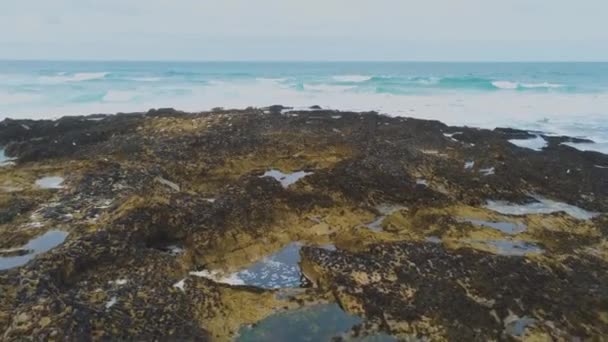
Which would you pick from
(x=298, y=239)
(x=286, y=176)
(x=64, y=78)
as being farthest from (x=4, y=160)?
(x=64, y=78)

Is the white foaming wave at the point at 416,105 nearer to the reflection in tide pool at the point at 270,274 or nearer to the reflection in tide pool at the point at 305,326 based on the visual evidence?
the reflection in tide pool at the point at 270,274

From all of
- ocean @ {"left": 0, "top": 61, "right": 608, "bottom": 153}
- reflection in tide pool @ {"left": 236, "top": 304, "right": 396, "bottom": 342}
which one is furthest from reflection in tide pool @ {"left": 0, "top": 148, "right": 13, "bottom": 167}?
ocean @ {"left": 0, "top": 61, "right": 608, "bottom": 153}

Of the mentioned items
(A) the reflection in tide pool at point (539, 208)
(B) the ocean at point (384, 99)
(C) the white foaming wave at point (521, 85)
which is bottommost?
(C) the white foaming wave at point (521, 85)

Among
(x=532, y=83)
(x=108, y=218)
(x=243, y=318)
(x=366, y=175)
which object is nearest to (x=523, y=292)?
(x=243, y=318)

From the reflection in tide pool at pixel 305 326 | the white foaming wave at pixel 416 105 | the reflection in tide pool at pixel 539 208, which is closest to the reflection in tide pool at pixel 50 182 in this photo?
the reflection in tide pool at pixel 305 326

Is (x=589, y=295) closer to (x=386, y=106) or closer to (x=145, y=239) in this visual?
(x=145, y=239)

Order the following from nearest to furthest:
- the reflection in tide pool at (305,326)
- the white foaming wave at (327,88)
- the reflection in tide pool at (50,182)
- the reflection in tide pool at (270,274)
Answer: the reflection in tide pool at (305,326)
the reflection in tide pool at (270,274)
the reflection in tide pool at (50,182)
the white foaming wave at (327,88)
